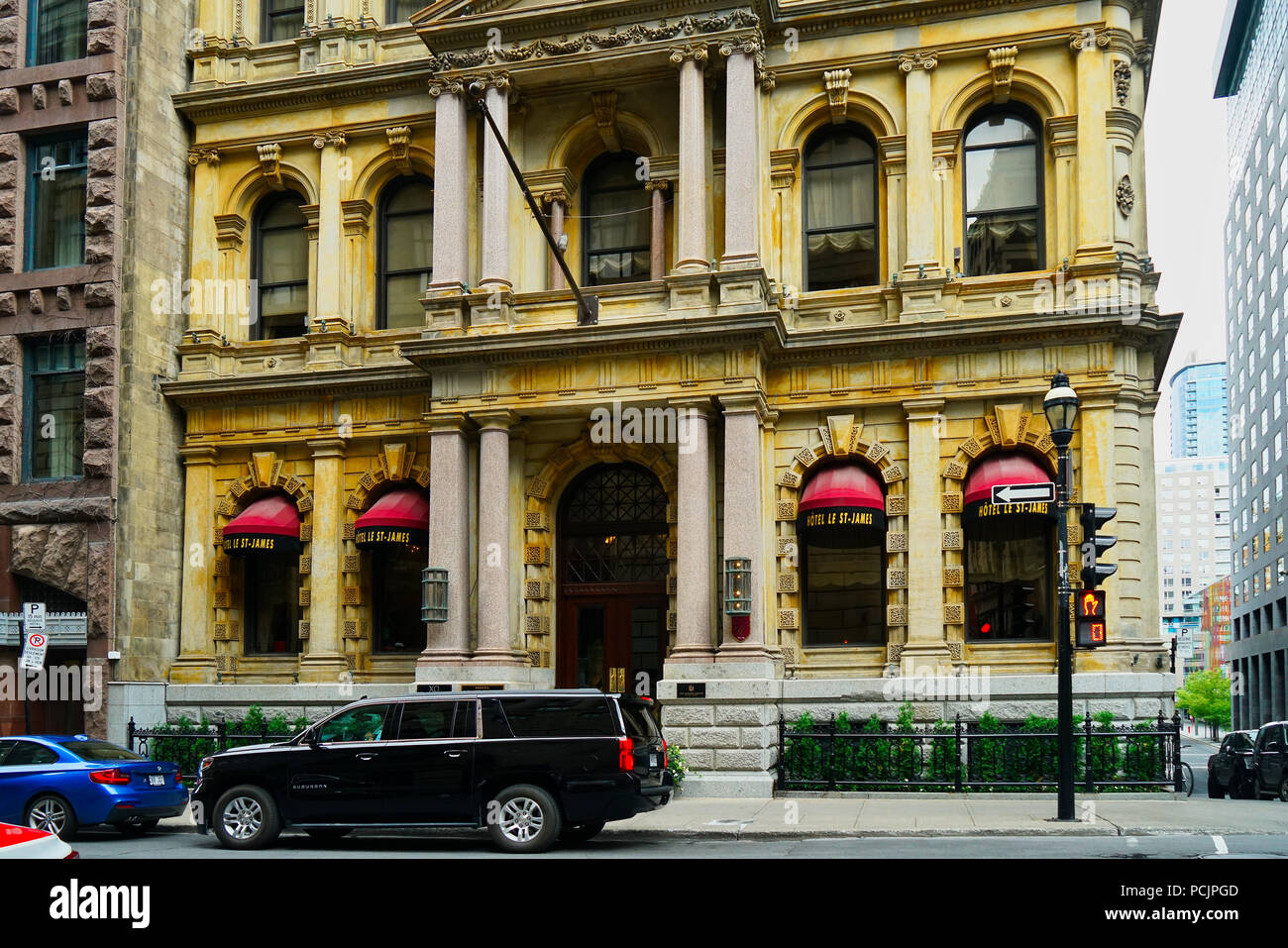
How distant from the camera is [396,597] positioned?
2786 cm

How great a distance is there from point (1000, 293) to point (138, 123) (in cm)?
1792

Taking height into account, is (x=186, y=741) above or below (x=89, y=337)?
below

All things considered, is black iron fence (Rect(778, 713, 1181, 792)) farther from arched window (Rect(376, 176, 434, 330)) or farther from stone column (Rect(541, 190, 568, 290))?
arched window (Rect(376, 176, 434, 330))

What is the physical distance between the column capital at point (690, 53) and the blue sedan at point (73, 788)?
15321 mm

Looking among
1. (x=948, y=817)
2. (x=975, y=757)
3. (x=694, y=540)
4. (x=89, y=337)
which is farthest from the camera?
(x=89, y=337)

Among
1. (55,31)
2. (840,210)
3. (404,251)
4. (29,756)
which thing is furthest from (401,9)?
(29,756)

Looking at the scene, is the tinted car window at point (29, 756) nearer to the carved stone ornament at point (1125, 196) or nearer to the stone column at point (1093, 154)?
the stone column at point (1093, 154)

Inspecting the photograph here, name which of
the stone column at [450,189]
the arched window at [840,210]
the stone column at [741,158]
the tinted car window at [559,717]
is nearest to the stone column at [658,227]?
the stone column at [741,158]

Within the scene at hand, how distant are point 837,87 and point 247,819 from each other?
17064 mm

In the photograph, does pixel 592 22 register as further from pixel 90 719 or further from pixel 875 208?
pixel 90 719

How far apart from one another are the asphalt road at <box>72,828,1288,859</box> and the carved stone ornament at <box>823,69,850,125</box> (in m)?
14.6

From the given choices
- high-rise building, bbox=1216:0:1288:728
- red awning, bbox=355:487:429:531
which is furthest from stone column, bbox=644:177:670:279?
high-rise building, bbox=1216:0:1288:728

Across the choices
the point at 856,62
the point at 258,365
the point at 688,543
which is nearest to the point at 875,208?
the point at 856,62

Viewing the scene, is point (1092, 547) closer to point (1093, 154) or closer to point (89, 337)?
point (1093, 154)
